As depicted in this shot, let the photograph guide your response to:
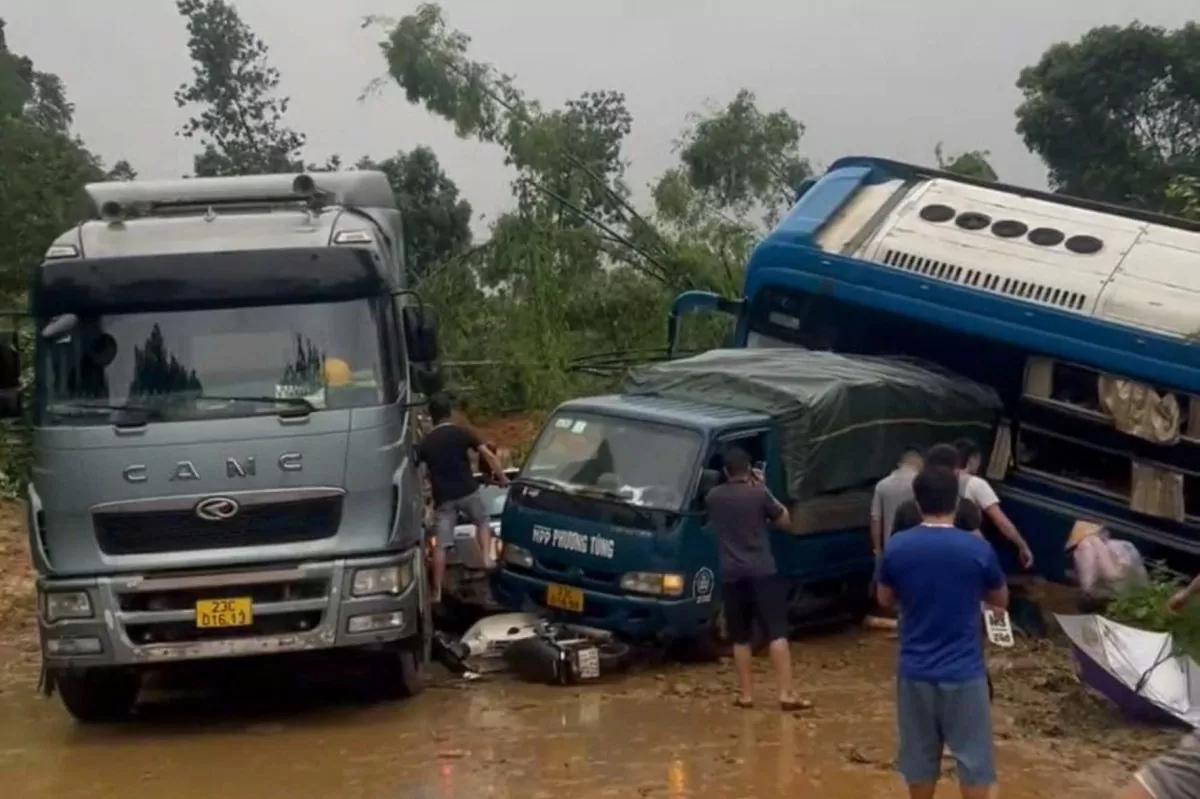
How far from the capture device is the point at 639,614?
11.6 metres

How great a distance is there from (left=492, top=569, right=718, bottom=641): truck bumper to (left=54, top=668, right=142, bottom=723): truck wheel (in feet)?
9.16

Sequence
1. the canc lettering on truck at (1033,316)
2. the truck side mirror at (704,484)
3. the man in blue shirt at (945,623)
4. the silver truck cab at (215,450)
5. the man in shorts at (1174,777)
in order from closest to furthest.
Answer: the man in shorts at (1174,777), the man in blue shirt at (945,623), the silver truck cab at (215,450), the truck side mirror at (704,484), the canc lettering on truck at (1033,316)

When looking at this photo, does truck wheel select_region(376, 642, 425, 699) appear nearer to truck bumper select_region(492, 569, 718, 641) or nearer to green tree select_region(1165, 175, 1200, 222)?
truck bumper select_region(492, 569, 718, 641)

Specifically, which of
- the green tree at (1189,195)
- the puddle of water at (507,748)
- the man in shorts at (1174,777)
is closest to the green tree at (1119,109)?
the green tree at (1189,195)

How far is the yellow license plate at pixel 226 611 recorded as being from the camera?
32.0ft

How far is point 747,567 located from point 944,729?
11.4 feet

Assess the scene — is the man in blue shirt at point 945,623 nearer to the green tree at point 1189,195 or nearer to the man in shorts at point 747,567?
the man in shorts at point 747,567

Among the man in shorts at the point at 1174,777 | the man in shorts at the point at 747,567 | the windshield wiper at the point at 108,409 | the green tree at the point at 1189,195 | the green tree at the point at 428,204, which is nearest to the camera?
the man in shorts at the point at 1174,777

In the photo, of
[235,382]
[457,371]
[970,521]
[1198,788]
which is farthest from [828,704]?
[457,371]

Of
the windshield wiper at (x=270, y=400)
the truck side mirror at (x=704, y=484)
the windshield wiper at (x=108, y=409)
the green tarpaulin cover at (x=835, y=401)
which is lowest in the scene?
the truck side mirror at (x=704, y=484)

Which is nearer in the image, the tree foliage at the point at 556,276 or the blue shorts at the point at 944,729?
the blue shorts at the point at 944,729

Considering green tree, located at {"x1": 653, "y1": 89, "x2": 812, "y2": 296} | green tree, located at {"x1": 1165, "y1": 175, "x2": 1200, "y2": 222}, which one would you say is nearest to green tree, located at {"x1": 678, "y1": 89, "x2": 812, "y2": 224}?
green tree, located at {"x1": 653, "y1": 89, "x2": 812, "y2": 296}

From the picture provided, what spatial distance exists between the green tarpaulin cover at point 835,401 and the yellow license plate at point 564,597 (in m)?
1.74

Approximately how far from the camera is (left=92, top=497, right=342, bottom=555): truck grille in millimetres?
9695
